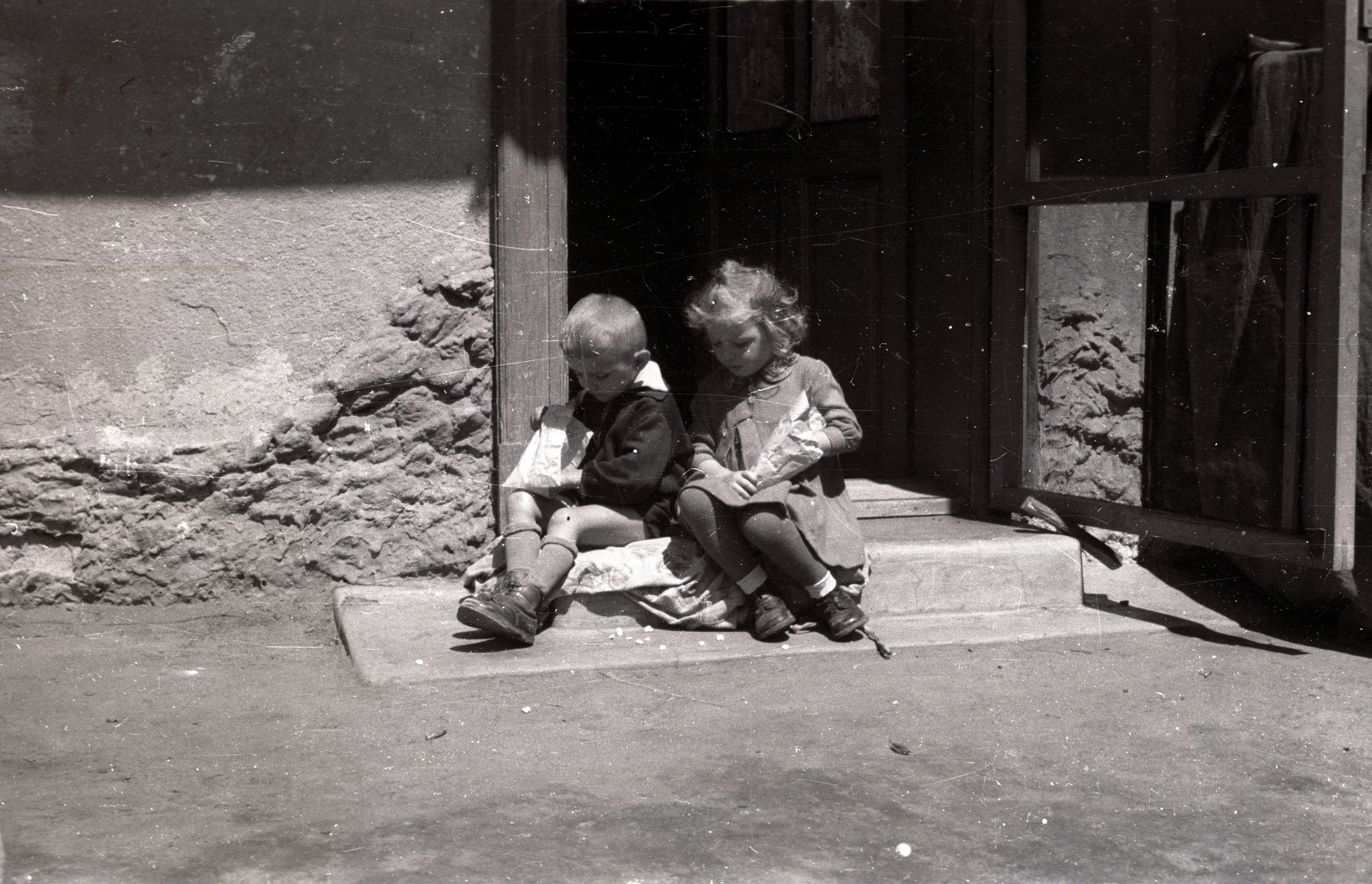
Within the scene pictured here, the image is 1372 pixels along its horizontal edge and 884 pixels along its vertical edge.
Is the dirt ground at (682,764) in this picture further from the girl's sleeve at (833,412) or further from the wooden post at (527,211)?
the wooden post at (527,211)

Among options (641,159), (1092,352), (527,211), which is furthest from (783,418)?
A: (641,159)

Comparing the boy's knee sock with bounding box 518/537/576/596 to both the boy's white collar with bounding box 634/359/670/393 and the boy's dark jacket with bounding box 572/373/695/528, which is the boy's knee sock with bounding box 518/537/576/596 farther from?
the boy's white collar with bounding box 634/359/670/393

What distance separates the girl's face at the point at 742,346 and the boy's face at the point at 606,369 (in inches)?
8.6

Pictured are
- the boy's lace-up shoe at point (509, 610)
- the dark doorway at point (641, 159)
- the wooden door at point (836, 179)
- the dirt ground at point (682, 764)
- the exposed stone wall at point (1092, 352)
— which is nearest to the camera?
the dirt ground at point (682, 764)

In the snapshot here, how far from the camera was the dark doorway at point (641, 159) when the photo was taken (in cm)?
657

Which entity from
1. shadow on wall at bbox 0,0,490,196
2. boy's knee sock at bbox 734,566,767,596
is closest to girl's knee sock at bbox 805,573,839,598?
boy's knee sock at bbox 734,566,767,596

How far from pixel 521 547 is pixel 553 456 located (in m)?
0.30

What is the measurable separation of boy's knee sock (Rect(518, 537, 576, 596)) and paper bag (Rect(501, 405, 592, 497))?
7.0 inches

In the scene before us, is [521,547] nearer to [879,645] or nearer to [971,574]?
[879,645]

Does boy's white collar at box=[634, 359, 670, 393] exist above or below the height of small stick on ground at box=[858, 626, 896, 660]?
above

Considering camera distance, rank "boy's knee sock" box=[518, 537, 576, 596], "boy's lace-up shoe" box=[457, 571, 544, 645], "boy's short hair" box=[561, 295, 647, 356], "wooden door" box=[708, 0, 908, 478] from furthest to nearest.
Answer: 1. "wooden door" box=[708, 0, 908, 478]
2. "boy's short hair" box=[561, 295, 647, 356]
3. "boy's knee sock" box=[518, 537, 576, 596]
4. "boy's lace-up shoe" box=[457, 571, 544, 645]

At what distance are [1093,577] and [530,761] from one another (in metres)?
2.51

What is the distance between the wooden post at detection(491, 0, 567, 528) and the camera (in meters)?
4.29

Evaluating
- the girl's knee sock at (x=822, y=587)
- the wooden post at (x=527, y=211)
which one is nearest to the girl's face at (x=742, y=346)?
the wooden post at (x=527, y=211)
